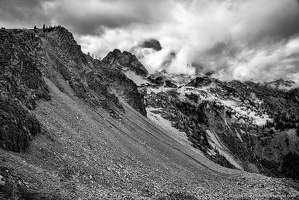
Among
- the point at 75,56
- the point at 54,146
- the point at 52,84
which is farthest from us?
the point at 75,56

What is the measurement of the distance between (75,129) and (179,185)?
2009cm

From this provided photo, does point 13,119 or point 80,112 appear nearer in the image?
point 13,119

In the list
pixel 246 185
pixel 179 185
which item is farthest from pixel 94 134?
pixel 246 185

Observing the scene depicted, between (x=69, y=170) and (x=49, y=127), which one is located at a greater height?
(x=49, y=127)

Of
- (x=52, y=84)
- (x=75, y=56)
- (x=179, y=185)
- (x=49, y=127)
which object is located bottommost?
(x=179, y=185)

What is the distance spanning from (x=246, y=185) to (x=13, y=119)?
51801 mm

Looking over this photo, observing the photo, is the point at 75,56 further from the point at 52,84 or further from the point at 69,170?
the point at 69,170

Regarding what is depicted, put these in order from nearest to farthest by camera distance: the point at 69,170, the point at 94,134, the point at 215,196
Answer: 1. the point at 69,170
2. the point at 215,196
3. the point at 94,134

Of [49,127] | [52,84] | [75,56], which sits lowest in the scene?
[49,127]

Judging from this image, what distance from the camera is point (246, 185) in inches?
2336

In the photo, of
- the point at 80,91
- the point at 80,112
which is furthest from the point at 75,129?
the point at 80,91

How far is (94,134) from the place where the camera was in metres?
46.2

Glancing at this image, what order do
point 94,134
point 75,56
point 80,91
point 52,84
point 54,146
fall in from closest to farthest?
point 54,146
point 94,134
point 52,84
point 80,91
point 75,56

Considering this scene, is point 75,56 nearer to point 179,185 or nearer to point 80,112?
point 80,112
